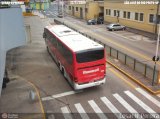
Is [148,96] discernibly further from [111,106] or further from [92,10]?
[92,10]

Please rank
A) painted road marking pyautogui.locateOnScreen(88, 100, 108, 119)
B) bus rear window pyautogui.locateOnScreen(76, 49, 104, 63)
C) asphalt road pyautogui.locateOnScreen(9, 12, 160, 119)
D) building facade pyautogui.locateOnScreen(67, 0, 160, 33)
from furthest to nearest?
building facade pyautogui.locateOnScreen(67, 0, 160, 33), bus rear window pyautogui.locateOnScreen(76, 49, 104, 63), asphalt road pyautogui.locateOnScreen(9, 12, 160, 119), painted road marking pyautogui.locateOnScreen(88, 100, 108, 119)

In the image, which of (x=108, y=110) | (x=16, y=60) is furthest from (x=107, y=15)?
(x=108, y=110)

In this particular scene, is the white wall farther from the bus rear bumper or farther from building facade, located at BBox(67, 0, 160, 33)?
building facade, located at BBox(67, 0, 160, 33)

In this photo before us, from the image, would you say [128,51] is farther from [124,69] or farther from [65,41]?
[65,41]

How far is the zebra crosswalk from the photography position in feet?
40.8

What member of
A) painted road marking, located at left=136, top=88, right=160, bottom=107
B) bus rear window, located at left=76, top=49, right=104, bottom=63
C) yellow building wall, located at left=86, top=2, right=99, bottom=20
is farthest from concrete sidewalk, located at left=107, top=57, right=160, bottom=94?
yellow building wall, located at left=86, top=2, right=99, bottom=20

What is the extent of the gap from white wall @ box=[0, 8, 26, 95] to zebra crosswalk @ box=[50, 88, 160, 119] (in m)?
5.30

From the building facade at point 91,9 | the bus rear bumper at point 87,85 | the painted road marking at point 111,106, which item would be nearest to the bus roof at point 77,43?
the bus rear bumper at point 87,85

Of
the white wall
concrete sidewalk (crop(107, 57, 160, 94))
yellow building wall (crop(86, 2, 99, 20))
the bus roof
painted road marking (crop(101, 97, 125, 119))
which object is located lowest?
painted road marking (crop(101, 97, 125, 119))

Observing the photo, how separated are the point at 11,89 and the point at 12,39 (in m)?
4.88

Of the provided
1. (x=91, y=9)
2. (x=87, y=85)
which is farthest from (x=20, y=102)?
(x=91, y=9)

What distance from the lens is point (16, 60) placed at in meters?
23.7

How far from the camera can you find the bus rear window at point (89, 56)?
14125 mm

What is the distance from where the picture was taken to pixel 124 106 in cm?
1344
